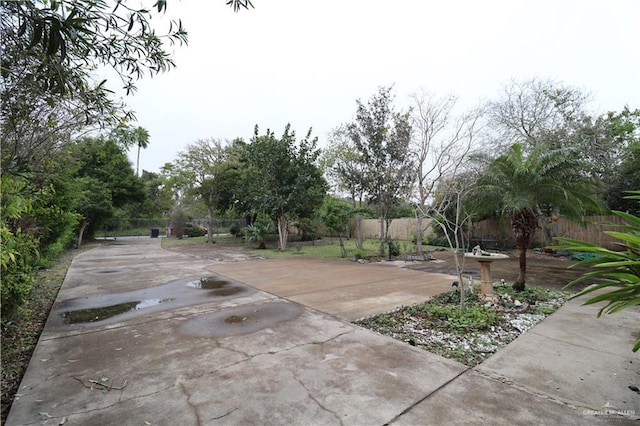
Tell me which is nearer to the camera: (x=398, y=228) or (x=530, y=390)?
(x=530, y=390)

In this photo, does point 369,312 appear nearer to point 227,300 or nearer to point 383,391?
point 383,391

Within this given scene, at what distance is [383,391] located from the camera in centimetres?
235

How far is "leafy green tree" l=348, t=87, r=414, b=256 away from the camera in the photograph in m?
11.0

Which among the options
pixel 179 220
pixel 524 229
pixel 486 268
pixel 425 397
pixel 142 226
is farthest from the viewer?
pixel 142 226

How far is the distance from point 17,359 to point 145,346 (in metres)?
1.20

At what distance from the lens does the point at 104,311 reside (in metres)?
4.66

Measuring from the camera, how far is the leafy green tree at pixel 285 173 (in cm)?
1366

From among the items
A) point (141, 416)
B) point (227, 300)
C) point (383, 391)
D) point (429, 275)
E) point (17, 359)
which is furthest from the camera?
point (429, 275)

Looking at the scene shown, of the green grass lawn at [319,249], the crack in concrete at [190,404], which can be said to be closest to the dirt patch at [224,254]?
the green grass lawn at [319,249]

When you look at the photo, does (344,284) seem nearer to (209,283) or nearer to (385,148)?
(209,283)

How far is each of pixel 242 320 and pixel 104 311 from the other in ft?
7.84

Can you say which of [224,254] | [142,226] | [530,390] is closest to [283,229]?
[224,254]

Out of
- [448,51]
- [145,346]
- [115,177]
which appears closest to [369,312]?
[145,346]

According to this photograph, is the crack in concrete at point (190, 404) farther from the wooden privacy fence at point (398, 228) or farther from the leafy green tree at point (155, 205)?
the leafy green tree at point (155, 205)
